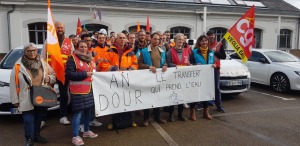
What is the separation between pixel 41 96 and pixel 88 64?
87 centimetres

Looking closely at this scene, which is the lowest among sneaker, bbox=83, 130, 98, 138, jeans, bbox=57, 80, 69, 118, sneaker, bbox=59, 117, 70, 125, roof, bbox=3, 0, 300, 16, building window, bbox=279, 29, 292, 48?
sneaker, bbox=83, 130, 98, 138

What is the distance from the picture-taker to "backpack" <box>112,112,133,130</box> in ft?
16.3

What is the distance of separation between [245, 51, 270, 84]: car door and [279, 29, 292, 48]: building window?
12.5 metres

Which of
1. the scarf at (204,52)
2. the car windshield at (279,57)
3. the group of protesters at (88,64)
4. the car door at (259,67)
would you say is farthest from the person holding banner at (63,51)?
the car windshield at (279,57)

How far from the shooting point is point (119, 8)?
1509 centimetres

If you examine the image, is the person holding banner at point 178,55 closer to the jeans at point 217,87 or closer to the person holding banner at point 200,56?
the person holding banner at point 200,56

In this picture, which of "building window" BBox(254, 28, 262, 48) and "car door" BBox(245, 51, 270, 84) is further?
"building window" BBox(254, 28, 262, 48)

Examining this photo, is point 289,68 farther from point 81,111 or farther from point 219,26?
point 219,26

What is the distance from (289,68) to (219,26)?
1012cm

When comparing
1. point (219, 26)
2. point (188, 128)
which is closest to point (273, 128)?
point (188, 128)

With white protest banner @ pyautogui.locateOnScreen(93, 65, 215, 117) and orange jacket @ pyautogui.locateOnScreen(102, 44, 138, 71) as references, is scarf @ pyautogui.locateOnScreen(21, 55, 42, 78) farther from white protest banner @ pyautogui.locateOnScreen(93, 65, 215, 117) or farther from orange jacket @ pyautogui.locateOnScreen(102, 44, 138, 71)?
orange jacket @ pyautogui.locateOnScreen(102, 44, 138, 71)

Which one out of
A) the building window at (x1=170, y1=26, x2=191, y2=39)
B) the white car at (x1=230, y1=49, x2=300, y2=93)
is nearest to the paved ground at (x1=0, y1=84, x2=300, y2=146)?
the white car at (x1=230, y1=49, x2=300, y2=93)

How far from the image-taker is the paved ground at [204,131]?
174 inches

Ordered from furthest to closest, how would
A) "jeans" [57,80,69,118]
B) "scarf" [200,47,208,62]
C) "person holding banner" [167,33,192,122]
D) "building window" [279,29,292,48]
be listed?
1. "building window" [279,29,292,48]
2. "scarf" [200,47,208,62]
3. "person holding banner" [167,33,192,122]
4. "jeans" [57,80,69,118]
